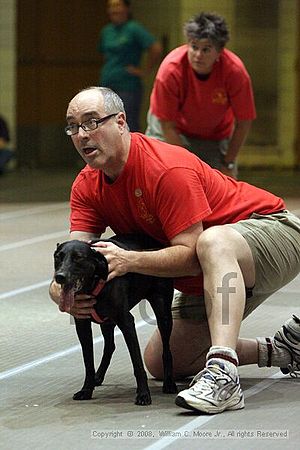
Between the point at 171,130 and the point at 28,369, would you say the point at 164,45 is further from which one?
the point at 28,369

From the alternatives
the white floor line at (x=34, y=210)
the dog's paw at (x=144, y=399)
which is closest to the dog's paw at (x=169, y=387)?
the dog's paw at (x=144, y=399)

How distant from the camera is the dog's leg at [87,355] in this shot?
4711 millimetres

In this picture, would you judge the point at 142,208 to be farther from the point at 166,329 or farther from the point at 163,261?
the point at 166,329

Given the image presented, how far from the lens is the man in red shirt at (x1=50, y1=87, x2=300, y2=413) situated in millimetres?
4551

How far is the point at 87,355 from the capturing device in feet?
15.5

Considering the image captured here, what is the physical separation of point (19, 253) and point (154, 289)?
3.84 meters

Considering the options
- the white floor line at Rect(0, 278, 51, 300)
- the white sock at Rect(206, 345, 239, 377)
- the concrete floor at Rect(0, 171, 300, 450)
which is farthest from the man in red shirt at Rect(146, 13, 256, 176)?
the white sock at Rect(206, 345, 239, 377)

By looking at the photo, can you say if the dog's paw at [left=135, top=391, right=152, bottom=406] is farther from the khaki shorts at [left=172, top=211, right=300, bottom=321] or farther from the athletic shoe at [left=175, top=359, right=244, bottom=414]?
the khaki shorts at [left=172, top=211, right=300, bottom=321]

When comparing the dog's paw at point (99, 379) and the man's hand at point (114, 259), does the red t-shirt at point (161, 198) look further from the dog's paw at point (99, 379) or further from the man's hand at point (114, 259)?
the dog's paw at point (99, 379)

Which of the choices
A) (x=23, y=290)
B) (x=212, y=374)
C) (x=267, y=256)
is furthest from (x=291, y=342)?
(x=23, y=290)

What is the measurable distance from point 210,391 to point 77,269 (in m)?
0.64

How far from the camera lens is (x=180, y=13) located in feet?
46.5

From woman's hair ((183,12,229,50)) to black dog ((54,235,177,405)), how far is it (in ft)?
9.33

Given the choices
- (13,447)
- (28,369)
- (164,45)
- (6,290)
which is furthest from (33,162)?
(13,447)
